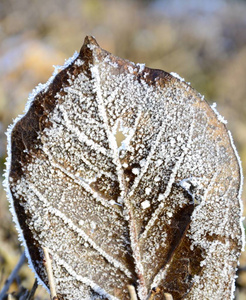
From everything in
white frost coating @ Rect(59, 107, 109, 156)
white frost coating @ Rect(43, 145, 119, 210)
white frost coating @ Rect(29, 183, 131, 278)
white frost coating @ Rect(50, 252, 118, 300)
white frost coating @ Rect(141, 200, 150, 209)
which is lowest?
white frost coating @ Rect(50, 252, 118, 300)

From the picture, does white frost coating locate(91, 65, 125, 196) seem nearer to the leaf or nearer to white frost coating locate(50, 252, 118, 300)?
the leaf

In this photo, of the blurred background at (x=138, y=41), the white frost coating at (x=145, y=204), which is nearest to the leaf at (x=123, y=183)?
the white frost coating at (x=145, y=204)

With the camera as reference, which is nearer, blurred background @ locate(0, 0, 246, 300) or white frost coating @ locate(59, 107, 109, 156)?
white frost coating @ locate(59, 107, 109, 156)

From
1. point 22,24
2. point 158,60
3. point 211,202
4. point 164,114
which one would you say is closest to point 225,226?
point 211,202

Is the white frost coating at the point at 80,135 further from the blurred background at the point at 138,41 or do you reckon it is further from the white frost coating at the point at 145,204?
the blurred background at the point at 138,41

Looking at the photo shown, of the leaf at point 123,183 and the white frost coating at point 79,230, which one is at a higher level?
the leaf at point 123,183

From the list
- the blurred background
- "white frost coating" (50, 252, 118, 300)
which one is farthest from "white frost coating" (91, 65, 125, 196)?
the blurred background

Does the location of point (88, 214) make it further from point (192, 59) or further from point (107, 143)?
point (192, 59)
